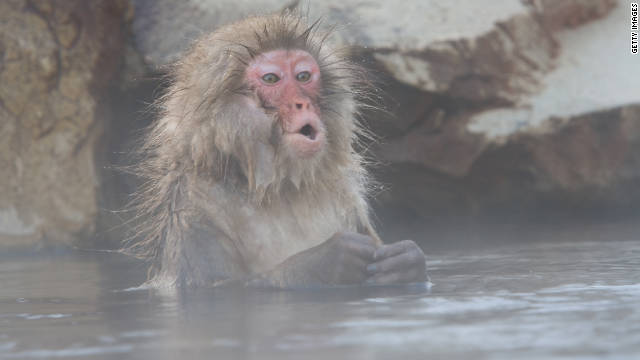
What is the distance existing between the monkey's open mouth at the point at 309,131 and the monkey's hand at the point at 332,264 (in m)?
0.49

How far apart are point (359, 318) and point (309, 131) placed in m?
1.54

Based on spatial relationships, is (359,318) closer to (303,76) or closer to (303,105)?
(303,105)

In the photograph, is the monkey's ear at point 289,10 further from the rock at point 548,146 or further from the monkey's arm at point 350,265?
the rock at point 548,146

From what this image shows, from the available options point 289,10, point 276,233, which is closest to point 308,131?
point 276,233

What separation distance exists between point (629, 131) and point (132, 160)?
11.0ft

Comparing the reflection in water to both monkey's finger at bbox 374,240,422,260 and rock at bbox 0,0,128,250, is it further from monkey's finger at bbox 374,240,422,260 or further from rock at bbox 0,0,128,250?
rock at bbox 0,0,128,250

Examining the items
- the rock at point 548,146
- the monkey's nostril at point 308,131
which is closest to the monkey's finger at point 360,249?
the monkey's nostril at point 308,131

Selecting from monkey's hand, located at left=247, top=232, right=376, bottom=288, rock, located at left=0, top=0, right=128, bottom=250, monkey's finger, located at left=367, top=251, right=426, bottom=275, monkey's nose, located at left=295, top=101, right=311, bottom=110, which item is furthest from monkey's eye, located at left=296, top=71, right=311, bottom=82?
rock, located at left=0, top=0, right=128, bottom=250

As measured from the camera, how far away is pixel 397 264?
15.2ft

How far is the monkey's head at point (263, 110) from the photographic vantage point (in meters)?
4.93

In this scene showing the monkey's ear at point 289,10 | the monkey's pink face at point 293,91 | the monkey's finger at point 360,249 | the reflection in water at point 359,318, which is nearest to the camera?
the reflection in water at point 359,318

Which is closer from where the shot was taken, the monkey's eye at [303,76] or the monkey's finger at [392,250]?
the monkey's finger at [392,250]

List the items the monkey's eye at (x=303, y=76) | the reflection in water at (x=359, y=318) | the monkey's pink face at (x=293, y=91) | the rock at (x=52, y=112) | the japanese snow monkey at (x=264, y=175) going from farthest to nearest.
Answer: the rock at (x=52, y=112)
the monkey's eye at (x=303, y=76)
the monkey's pink face at (x=293, y=91)
the japanese snow monkey at (x=264, y=175)
the reflection in water at (x=359, y=318)

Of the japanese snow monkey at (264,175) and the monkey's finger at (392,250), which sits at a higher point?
the japanese snow monkey at (264,175)
